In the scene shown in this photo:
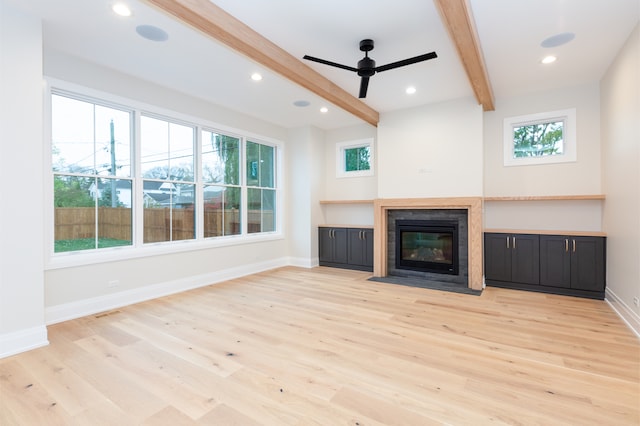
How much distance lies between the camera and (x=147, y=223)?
4266mm

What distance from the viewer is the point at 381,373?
7.39ft

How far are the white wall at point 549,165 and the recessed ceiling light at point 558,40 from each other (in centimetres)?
153

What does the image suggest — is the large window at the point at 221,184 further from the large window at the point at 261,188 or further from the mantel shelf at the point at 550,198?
the mantel shelf at the point at 550,198

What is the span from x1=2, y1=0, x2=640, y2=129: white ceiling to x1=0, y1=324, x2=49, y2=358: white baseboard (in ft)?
9.09

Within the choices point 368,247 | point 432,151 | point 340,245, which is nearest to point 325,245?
point 340,245

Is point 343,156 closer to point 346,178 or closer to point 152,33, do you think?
point 346,178

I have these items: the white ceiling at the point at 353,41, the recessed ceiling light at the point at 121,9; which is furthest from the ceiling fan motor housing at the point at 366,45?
the recessed ceiling light at the point at 121,9

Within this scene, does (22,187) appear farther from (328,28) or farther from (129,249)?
(328,28)

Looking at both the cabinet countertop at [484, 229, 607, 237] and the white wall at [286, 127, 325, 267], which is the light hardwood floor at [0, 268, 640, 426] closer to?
the cabinet countertop at [484, 229, 607, 237]

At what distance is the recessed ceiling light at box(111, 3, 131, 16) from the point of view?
260 cm

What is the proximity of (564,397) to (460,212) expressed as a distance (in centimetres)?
331

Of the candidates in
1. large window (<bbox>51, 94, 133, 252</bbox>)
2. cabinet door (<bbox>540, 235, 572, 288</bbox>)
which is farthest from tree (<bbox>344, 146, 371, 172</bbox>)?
large window (<bbox>51, 94, 133, 252</bbox>)

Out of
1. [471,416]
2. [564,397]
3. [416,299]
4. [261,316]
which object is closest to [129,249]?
[261,316]

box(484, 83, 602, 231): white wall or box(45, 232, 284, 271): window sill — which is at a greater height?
box(484, 83, 602, 231): white wall
